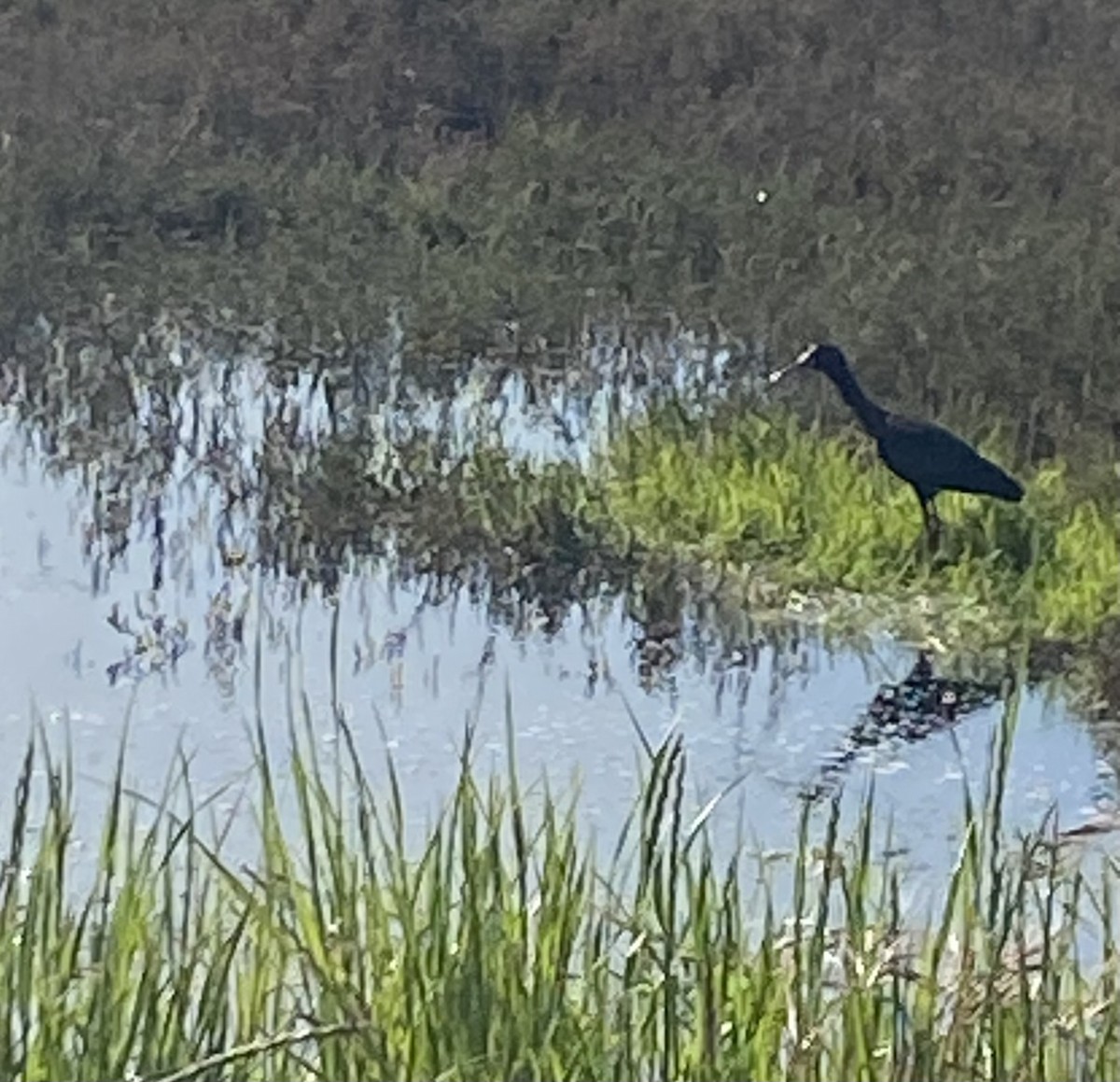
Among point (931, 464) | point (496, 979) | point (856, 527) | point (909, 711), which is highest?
point (496, 979)

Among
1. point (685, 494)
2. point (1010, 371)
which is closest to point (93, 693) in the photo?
point (685, 494)

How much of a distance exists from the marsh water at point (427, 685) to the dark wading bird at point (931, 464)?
582 mm

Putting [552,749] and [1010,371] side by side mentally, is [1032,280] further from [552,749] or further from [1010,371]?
[552,749]

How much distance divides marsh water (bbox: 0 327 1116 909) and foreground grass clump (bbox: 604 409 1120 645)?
34 cm

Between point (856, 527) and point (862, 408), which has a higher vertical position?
point (862, 408)

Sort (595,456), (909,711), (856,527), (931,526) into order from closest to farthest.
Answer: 1. (909,711)
2. (931,526)
3. (856,527)
4. (595,456)

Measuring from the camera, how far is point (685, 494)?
324 inches

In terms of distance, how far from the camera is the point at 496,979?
11.6ft

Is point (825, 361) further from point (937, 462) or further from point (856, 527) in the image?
point (937, 462)

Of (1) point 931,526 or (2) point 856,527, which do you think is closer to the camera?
(1) point 931,526

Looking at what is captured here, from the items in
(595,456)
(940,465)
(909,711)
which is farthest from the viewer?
(595,456)

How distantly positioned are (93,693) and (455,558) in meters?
1.54

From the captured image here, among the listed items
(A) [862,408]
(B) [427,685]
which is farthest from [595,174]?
(B) [427,685]

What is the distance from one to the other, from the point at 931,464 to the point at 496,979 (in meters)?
4.35
